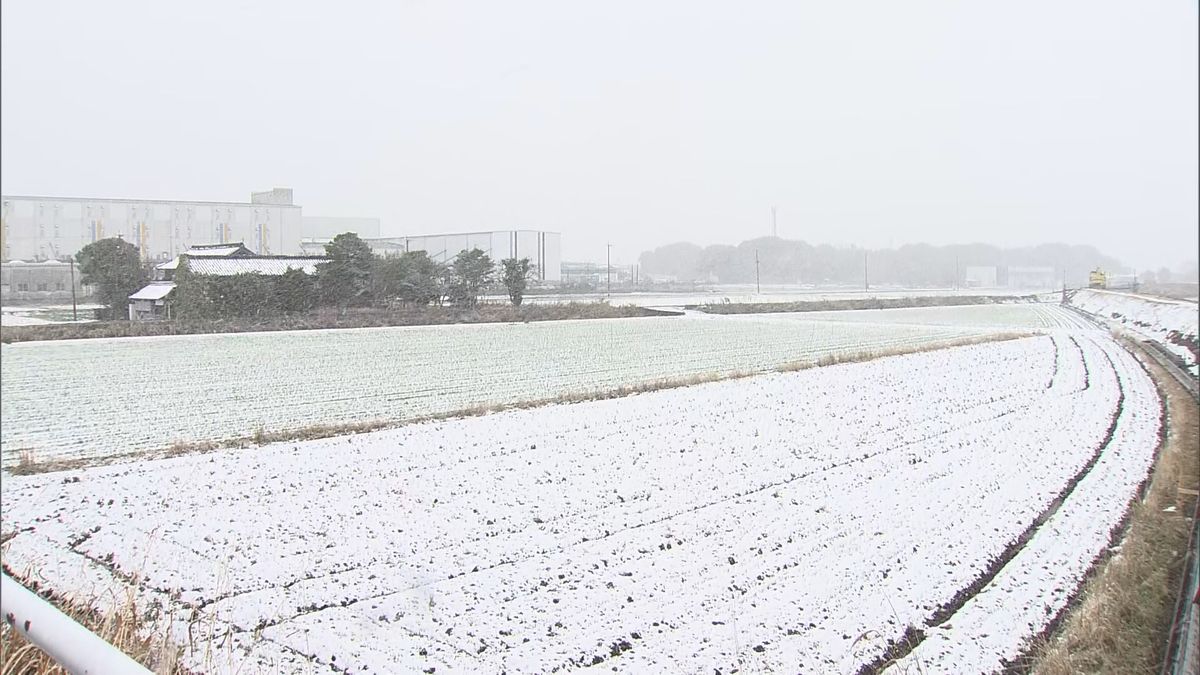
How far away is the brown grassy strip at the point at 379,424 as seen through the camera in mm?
5571

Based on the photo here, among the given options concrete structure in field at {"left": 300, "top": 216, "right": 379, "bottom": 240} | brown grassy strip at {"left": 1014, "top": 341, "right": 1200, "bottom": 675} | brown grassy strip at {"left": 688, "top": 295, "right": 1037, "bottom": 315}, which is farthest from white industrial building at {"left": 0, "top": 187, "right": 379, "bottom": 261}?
brown grassy strip at {"left": 688, "top": 295, "right": 1037, "bottom": 315}

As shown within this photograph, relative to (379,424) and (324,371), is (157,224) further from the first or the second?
(379,424)

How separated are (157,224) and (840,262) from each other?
9797 millimetres

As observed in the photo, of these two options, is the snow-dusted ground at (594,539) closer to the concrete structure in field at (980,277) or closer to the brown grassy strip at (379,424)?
the brown grassy strip at (379,424)

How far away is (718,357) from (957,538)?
763cm

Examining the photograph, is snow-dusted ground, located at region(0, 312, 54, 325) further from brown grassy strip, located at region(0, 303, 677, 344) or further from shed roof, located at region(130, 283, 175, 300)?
shed roof, located at region(130, 283, 175, 300)

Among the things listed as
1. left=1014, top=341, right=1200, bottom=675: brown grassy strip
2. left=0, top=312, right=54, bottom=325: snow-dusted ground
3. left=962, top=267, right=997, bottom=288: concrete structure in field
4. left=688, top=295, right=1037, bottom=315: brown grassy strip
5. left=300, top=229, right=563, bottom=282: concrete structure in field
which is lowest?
left=1014, top=341, right=1200, bottom=675: brown grassy strip

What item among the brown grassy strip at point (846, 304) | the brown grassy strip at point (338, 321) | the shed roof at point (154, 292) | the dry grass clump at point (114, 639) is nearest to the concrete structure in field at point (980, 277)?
the brown grassy strip at point (846, 304)

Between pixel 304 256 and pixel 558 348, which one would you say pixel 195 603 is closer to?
pixel 304 256

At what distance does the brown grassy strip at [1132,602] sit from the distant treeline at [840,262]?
2.95 metres

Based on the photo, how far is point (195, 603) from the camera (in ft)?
14.1

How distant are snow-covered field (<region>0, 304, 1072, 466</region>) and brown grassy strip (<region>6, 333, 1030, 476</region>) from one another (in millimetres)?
66

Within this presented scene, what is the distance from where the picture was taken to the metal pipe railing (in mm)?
1762

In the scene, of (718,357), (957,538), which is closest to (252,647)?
(957,538)
